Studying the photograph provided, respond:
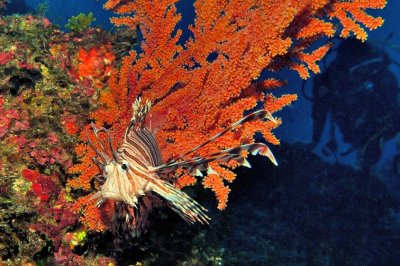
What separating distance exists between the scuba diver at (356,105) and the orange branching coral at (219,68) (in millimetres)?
3132

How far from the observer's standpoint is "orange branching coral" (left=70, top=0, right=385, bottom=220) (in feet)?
9.65

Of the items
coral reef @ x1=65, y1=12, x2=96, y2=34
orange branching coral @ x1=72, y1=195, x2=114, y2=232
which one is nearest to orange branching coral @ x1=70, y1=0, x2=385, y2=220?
orange branching coral @ x1=72, y1=195, x2=114, y2=232

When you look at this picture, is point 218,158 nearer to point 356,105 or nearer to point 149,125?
point 149,125

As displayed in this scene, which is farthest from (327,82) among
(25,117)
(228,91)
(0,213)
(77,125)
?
(0,213)

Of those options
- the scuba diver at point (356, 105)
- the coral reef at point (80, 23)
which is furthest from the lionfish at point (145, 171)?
the scuba diver at point (356, 105)

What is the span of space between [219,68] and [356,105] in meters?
4.45

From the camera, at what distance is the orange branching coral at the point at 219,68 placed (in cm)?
294

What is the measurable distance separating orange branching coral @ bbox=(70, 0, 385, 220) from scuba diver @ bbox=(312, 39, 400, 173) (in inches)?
123

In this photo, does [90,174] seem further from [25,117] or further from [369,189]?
[369,189]

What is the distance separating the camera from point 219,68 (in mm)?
3266

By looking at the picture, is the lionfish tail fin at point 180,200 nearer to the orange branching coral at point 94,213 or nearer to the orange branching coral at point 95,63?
the orange branching coral at point 94,213

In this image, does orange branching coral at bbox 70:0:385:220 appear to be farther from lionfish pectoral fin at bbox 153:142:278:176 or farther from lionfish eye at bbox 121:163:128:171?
lionfish eye at bbox 121:163:128:171

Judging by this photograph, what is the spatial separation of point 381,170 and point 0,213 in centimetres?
662

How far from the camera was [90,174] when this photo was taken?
3242 millimetres
